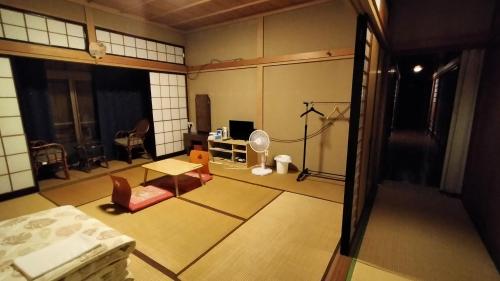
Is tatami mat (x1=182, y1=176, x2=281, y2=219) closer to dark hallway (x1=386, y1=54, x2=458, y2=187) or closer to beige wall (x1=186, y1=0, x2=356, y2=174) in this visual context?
beige wall (x1=186, y1=0, x2=356, y2=174)

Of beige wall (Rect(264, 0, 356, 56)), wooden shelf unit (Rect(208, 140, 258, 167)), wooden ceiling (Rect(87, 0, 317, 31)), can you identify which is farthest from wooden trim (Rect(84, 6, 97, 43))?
beige wall (Rect(264, 0, 356, 56))

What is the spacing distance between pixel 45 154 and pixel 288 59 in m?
4.67

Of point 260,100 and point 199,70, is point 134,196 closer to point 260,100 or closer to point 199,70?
point 260,100

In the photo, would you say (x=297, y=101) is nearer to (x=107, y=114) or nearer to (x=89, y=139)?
(x=107, y=114)

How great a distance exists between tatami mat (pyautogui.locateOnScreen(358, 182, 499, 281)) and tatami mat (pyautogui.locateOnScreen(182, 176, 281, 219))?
137cm

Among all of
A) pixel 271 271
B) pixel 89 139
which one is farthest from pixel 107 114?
pixel 271 271

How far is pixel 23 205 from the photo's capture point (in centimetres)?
325

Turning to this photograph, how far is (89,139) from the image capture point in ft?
17.0

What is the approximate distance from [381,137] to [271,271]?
117 inches

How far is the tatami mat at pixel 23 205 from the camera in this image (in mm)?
3007

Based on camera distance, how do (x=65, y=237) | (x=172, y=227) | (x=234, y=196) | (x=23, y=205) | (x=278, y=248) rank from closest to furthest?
(x=65, y=237) → (x=278, y=248) → (x=172, y=227) → (x=23, y=205) → (x=234, y=196)

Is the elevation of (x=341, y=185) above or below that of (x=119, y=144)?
below

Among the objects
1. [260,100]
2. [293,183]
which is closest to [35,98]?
[260,100]

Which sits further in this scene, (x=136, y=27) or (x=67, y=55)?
(x=136, y=27)
